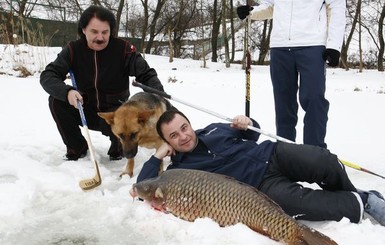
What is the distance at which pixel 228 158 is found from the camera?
2.69 meters

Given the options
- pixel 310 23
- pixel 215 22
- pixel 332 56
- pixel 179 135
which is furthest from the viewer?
pixel 215 22

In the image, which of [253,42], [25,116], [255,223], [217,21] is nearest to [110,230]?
[255,223]

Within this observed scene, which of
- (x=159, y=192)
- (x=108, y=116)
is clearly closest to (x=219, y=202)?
(x=159, y=192)

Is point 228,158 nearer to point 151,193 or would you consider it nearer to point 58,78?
point 151,193

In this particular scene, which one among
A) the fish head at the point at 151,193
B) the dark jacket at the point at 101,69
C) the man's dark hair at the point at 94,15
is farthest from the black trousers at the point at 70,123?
the fish head at the point at 151,193

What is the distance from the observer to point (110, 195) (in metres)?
2.93

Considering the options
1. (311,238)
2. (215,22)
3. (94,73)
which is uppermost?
(215,22)

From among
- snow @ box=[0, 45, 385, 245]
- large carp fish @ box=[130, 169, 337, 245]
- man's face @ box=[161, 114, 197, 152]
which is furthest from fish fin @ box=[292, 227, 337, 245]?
man's face @ box=[161, 114, 197, 152]

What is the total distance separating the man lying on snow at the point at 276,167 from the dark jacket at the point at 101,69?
1.24 metres

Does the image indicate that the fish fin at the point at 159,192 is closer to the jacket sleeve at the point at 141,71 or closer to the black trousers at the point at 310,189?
the black trousers at the point at 310,189

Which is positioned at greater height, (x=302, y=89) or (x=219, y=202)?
(x=302, y=89)

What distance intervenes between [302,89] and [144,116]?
142 cm

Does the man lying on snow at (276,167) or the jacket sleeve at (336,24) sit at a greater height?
the jacket sleeve at (336,24)

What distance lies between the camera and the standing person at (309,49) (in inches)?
135
